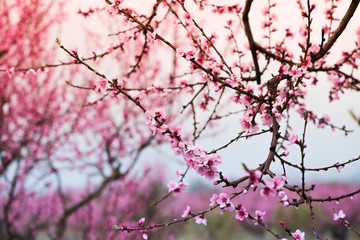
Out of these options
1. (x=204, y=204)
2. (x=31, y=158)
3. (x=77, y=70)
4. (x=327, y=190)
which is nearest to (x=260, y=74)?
(x=31, y=158)

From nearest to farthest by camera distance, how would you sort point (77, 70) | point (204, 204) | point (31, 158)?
point (31, 158)
point (77, 70)
point (204, 204)

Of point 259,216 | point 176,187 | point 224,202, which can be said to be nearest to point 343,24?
point 259,216

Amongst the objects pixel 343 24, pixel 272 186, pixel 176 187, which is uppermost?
pixel 343 24

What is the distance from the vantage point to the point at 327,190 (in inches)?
551

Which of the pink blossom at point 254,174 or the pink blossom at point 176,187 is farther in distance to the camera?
the pink blossom at point 176,187

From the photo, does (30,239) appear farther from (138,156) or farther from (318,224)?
(318,224)

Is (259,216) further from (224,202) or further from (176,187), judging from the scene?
(176,187)

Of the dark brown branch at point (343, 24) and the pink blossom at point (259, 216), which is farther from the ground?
the dark brown branch at point (343, 24)

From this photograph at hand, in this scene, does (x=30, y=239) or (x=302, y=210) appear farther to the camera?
(x=302, y=210)

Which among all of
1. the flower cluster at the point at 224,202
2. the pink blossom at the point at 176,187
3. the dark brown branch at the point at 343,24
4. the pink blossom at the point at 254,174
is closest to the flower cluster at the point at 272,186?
the pink blossom at the point at 254,174

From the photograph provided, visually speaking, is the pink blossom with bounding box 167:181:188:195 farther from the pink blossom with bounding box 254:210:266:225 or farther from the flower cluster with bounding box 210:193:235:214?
the pink blossom with bounding box 254:210:266:225

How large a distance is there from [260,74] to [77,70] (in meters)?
6.77

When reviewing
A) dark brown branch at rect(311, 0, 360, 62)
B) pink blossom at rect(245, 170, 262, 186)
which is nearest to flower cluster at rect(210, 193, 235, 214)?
pink blossom at rect(245, 170, 262, 186)

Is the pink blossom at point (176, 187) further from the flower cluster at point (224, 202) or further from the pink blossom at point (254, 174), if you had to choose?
the pink blossom at point (254, 174)
